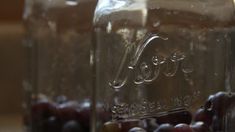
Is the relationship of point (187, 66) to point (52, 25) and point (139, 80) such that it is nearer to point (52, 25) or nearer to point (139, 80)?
point (139, 80)

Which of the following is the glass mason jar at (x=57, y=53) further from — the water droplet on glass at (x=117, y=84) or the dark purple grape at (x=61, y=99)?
the water droplet on glass at (x=117, y=84)

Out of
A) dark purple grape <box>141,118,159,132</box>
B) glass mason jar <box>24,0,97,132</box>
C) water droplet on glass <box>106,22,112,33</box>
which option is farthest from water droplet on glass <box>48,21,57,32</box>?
dark purple grape <box>141,118,159,132</box>

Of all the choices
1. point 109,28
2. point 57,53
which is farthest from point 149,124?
point 57,53

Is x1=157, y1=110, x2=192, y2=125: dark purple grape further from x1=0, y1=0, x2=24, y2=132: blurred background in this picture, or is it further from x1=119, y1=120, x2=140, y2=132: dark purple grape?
x1=0, y1=0, x2=24, y2=132: blurred background

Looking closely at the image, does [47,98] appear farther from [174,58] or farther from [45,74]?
[174,58]

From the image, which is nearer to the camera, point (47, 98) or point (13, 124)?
point (47, 98)

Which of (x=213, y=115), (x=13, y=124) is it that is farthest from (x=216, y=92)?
(x=13, y=124)
